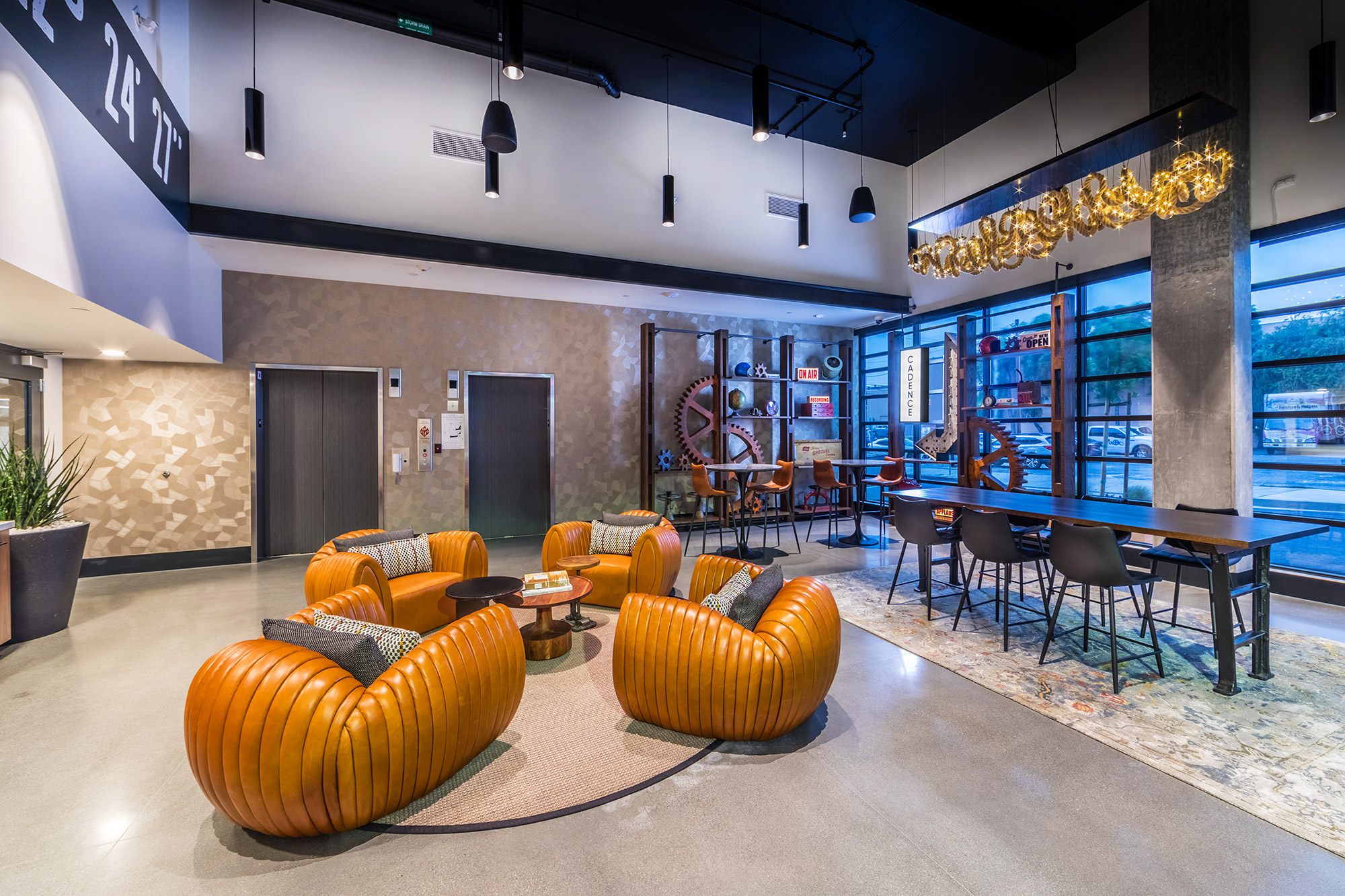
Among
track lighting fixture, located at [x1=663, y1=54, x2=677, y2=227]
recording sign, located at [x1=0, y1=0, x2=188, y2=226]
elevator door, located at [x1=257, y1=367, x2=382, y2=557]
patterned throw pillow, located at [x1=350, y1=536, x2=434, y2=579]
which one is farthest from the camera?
elevator door, located at [x1=257, y1=367, x2=382, y2=557]

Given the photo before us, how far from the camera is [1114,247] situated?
19.7 feet

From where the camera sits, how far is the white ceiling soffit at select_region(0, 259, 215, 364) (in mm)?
3055

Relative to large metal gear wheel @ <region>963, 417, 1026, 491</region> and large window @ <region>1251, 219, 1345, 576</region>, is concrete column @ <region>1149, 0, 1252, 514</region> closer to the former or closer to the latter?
large window @ <region>1251, 219, 1345, 576</region>

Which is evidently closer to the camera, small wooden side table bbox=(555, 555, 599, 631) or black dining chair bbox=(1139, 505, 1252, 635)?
black dining chair bbox=(1139, 505, 1252, 635)

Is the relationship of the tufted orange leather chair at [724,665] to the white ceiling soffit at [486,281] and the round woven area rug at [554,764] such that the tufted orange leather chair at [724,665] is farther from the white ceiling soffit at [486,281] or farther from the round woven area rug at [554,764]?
the white ceiling soffit at [486,281]

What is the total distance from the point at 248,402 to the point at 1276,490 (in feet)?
34.7

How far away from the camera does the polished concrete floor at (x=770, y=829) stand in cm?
184

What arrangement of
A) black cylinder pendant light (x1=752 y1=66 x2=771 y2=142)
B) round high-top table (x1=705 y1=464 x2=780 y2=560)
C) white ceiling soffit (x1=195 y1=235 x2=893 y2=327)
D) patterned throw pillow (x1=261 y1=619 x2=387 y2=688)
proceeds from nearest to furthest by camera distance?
patterned throw pillow (x1=261 y1=619 x2=387 y2=688) → black cylinder pendant light (x1=752 y1=66 x2=771 y2=142) → white ceiling soffit (x1=195 y1=235 x2=893 y2=327) → round high-top table (x1=705 y1=464 x2=780 y2=560)

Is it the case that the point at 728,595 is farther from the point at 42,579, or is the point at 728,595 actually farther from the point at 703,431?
the point at 703,431

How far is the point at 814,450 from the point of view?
9469 millimetres

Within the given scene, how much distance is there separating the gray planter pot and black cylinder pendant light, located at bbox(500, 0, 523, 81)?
4741 millimetres

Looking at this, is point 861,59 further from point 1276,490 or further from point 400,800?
point 400,800

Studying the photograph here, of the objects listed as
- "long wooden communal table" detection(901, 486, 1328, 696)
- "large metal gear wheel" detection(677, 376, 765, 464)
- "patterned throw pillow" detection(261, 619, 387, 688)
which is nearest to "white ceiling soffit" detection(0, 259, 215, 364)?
"patterned throw pillow" detection(261, 619, 387, 688)

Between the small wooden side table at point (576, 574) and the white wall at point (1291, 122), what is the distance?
21.7 feet
